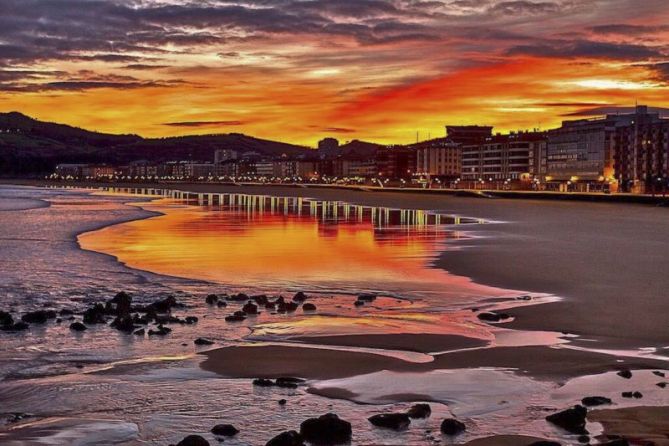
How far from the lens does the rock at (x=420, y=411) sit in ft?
29.2

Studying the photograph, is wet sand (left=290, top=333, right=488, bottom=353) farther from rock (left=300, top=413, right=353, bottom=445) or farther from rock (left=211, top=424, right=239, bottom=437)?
rock (left=211, top=424, right=239, bottom=437)

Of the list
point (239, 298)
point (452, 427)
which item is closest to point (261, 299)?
point (239, 298)

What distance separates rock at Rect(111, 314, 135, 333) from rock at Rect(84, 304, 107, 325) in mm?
415

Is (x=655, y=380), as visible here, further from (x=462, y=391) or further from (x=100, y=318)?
(x=100, y=318)

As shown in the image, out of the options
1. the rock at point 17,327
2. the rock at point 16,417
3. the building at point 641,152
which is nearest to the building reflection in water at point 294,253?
the rock at point 17,327

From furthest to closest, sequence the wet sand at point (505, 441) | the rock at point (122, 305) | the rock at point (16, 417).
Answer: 1. the rock at point (122, 305)
2. the rock at point (16, 417)
3. the wet sand at point (505, 441)

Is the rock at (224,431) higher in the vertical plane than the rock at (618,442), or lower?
lower

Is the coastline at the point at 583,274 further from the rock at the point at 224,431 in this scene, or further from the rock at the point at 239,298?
the rock at the point at 224,431

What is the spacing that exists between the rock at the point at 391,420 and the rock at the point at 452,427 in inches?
16.2

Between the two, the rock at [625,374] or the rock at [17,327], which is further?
the rock at [17,327]

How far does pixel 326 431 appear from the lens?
26.8 feet

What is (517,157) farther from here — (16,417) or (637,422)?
(16,417)

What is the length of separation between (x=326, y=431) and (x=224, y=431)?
103 cm

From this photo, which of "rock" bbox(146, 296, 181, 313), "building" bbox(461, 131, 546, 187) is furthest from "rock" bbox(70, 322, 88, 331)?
"building" bbox(461, 131, 546, 187)
